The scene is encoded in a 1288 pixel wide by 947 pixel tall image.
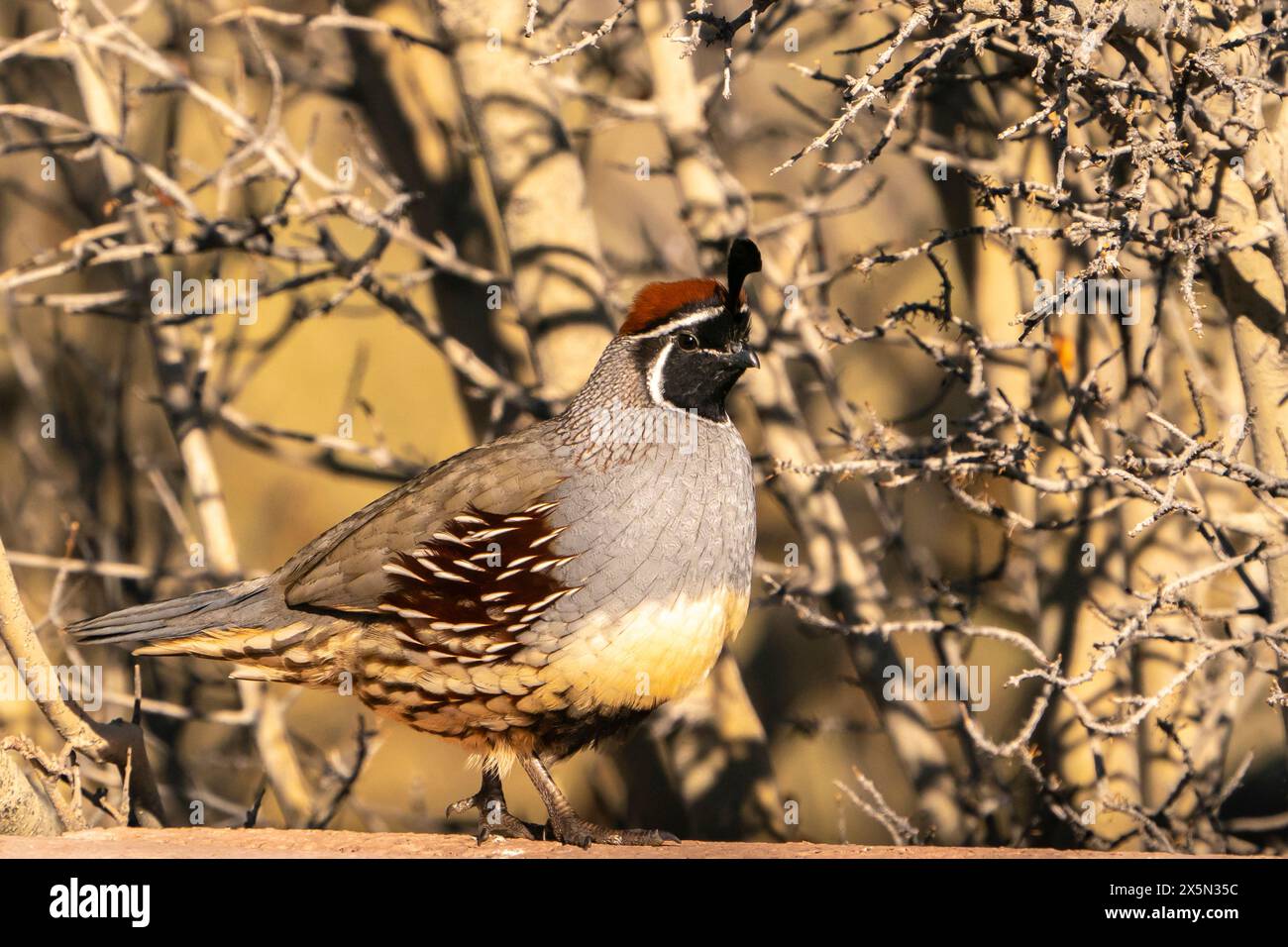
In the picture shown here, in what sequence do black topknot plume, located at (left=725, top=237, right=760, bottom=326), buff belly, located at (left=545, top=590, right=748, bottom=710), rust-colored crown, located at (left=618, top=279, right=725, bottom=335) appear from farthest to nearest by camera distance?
rust-colored crown, located at (left=618, top=279, right=725, bottom=335), black topknot plume, located at (left=725, top=237, right=760, bottom=326), buff belly, located at (left=545, top=590, right=748, bottom=710)

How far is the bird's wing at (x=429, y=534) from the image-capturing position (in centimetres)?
356

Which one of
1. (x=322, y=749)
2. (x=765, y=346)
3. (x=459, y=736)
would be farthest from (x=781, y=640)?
(x=459, y=736)

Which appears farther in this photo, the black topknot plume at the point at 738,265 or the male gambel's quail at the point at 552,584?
the black topknot plume at the point at 738,265

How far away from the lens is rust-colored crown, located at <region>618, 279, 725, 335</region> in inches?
141

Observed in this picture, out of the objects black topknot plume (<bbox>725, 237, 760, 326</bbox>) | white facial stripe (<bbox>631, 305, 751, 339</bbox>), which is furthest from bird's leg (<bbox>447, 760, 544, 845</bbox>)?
black topknot plume (<bbox>725, 237, 760, 326</bbox>)

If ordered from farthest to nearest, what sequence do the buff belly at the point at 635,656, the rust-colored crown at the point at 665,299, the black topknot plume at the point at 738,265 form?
the rust-colored crown at the point at 665,299, the black topknot plume at the point at 738,265, the buff belly at the point at 635,656

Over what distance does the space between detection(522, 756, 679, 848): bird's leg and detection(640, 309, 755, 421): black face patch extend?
3.56 ft

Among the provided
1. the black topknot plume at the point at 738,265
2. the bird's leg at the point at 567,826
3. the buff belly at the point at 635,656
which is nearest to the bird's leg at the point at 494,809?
the bird's leg at the point at 567,826

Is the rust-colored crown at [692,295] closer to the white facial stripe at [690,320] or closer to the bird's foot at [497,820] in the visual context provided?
the white facial stripe at [690,320]

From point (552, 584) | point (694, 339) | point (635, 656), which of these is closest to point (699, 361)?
point (694, 339)

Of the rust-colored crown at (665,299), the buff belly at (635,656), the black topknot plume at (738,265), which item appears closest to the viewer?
the buff belly at (635,656)

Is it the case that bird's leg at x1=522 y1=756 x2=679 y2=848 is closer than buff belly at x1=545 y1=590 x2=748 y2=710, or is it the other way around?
buff belly at x1=545 y1=590 x2=748 y2=710

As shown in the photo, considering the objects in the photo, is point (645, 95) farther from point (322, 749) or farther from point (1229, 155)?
point (322, 749)

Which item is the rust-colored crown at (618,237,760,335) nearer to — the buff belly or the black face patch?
the black face patch
